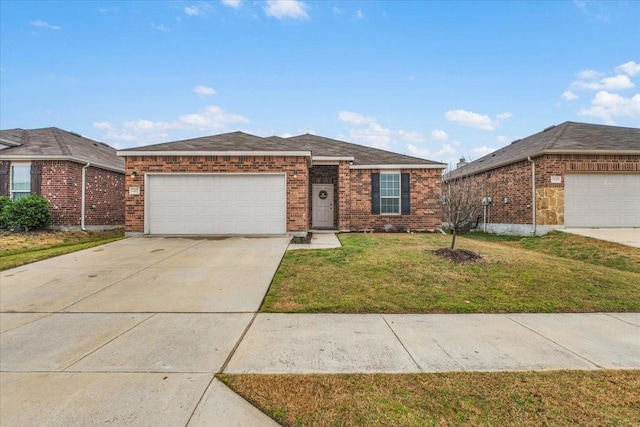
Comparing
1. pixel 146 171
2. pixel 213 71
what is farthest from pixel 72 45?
pixel 146 171

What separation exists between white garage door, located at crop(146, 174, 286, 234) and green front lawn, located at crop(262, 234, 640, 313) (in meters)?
3.32

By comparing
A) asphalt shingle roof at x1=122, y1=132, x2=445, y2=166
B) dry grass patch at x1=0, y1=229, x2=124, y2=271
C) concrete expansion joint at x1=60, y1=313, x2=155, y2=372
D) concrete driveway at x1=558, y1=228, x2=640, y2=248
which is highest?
asphalt shingle roof at x1=122, y1=132, x2=445, y2=166

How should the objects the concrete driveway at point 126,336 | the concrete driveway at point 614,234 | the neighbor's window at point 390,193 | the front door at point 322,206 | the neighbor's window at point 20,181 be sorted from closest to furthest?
1. the concrete driveway at point 126,336
2. the concrete driveway at point 614,234
3. the neighbor's window at point 20,181
4. the neighbor's window at point 390,193
5. the front door at point 322,206

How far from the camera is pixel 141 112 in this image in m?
16.5

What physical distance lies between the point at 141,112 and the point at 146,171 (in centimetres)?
676

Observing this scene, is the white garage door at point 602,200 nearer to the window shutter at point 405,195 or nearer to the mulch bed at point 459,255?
the window shutter at point 405,195

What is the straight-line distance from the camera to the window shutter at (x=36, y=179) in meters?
12.8

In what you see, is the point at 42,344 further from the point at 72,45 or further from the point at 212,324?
the point at 72,45

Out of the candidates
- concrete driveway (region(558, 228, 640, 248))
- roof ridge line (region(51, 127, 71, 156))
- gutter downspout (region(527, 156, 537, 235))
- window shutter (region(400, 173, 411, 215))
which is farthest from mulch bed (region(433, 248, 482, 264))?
roof ridge line (region(51, 127, 71, 156))

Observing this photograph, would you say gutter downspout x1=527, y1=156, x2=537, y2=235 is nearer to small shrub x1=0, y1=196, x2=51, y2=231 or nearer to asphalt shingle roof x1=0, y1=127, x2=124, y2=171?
asphalt shingle roof x1=0, y1=127, x2=124, y2=171

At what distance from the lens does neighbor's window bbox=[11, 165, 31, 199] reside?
12961 mm

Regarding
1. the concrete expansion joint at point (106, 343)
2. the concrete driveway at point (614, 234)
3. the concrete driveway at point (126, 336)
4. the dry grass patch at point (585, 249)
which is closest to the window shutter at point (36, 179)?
the concrete driveway at point (126, 336)

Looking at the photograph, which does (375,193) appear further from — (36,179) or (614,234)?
(36,179)

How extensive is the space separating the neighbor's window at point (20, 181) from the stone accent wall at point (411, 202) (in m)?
13.5
